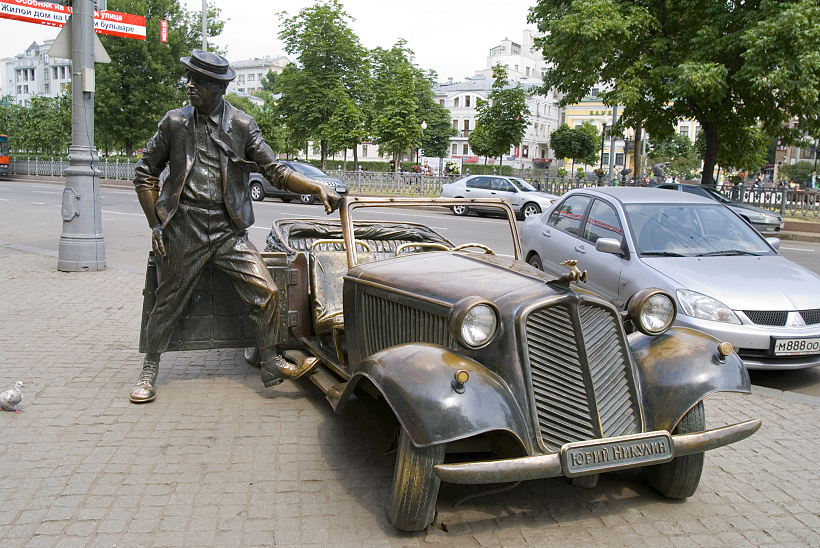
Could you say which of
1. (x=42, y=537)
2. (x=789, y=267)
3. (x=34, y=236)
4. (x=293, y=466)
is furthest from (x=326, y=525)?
(x=34, y=236)

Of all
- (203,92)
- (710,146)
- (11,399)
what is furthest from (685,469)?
(710,146)

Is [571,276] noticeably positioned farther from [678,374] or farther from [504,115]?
[504,115]

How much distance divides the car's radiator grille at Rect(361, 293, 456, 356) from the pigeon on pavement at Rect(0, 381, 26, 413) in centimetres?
236

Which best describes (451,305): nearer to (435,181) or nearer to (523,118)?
(435,181)

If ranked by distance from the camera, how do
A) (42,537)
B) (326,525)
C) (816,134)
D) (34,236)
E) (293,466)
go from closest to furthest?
(42,537) → (326,525) → (293,466) → (34,236) → (816,134)

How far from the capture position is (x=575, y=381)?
3.16m

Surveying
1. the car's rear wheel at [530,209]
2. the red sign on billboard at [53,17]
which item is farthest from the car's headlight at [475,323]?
the car's rear wheel at [530,209]

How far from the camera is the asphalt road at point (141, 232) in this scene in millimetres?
6262

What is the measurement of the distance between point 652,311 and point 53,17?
1326cm

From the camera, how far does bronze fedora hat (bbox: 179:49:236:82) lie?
4438 millimetres

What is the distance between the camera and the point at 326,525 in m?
3.17

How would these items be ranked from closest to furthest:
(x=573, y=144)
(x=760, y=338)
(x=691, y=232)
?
(x=760, y=338), (x=691, y=232), (x=573, y=144)

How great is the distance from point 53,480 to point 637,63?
21.3 metres

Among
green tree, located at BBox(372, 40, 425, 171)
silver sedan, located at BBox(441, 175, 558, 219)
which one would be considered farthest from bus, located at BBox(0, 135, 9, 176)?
silver sedan, located at BBox(441, 175, 558, 219)
